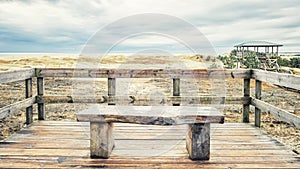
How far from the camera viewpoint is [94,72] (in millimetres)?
4266

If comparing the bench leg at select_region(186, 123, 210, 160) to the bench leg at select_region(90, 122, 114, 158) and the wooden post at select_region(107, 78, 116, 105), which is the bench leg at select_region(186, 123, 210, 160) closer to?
the bench leg at select_region(90, 122, 114, 158)

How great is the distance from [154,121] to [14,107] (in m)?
2.23

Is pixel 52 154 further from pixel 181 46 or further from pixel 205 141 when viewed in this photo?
pixel 181 46

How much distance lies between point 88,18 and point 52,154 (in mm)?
7307

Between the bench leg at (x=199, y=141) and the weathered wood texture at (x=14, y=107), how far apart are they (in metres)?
2.39

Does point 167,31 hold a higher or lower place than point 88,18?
lower

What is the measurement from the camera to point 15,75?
3.64 m

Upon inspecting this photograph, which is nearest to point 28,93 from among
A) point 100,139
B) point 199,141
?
point 100,139

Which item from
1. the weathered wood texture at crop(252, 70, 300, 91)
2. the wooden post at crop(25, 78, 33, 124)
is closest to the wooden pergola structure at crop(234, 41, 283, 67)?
the weathered wood texture at crop(252, 70, 300, 91)

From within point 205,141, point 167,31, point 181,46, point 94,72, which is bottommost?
point 205,141

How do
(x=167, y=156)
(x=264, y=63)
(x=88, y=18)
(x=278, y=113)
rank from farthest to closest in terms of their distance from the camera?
(x=264, y=63) < (x=88, y=18) < (x=278, y=113) < (x=167, y=156)

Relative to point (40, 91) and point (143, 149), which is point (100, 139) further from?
point (40, 91)

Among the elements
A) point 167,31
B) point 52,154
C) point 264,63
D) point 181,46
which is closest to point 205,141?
point 52,154

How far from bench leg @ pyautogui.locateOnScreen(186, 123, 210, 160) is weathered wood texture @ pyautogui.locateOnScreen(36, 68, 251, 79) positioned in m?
1.60
